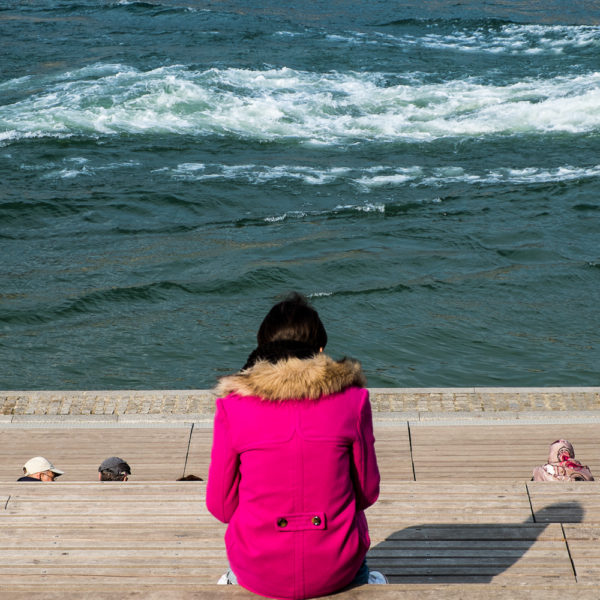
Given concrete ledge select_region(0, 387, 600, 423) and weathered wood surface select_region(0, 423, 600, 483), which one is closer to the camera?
weathered wood surface select_region(0, 423, 600, 483)

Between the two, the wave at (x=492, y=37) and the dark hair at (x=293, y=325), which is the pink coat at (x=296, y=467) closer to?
the dark hair at (x=293, y=325)

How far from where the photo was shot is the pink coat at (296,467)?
310 cm

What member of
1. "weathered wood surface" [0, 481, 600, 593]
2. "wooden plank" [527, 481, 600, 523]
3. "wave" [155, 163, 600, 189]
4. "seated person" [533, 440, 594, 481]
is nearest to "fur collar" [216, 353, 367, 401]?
"weathered wood surface" [0, 481, 600, 593]

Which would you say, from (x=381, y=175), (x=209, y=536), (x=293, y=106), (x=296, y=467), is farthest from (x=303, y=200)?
(x=296, y=467)

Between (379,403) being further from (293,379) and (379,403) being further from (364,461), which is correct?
(293,379)

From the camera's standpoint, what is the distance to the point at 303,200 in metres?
18.8

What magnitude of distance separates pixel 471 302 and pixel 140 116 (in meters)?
12.4

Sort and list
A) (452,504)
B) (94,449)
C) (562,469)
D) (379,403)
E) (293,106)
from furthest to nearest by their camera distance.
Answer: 1. (293,106)
2. (379,403)
3. (94,449)
4. (562,469)
5. (452,504)

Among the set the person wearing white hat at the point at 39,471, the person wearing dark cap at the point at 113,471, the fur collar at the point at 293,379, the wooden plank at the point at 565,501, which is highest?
the fur collar at the point at 293,379

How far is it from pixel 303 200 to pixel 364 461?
51.9 feet

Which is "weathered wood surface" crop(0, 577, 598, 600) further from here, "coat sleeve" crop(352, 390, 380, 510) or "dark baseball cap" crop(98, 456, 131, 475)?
"dark baseball cap" crop(98, 456, 131, 475)

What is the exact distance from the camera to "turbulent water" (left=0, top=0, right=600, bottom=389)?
42.9 feet

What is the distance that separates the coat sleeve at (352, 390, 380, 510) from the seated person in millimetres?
3378

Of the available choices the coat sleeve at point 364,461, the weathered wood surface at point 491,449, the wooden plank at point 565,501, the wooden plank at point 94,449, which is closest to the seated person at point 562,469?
the wooden plank at point 565,501
